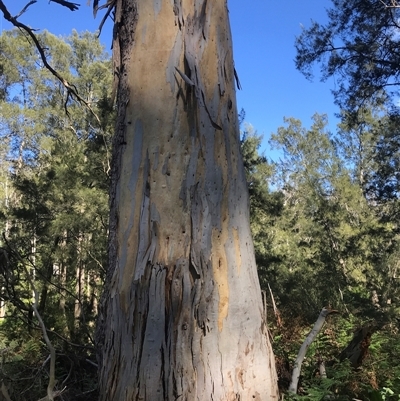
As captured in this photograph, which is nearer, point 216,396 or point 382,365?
point 216,396

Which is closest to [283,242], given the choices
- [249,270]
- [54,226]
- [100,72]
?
[54,226]

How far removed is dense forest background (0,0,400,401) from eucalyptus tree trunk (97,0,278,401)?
335mm

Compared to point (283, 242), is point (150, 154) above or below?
below

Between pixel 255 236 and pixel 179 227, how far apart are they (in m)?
16.4

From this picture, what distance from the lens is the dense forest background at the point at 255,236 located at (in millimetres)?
2322

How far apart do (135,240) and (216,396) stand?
610 millimetres

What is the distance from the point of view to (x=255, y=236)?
17.5 meters

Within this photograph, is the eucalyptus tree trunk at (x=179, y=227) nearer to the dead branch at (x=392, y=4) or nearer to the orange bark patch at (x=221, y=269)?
the orange bark patch at (x=221, y=269)

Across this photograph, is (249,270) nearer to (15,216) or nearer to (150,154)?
(150,154)

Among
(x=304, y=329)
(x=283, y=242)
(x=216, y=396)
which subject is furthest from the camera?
(x=283, y=242)

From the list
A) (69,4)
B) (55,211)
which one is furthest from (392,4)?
(55,211)

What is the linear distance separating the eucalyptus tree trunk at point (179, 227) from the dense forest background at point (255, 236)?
1.10ft

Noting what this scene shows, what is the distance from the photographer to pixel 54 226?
12.3 metres

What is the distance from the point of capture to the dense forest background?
7.62 feet
